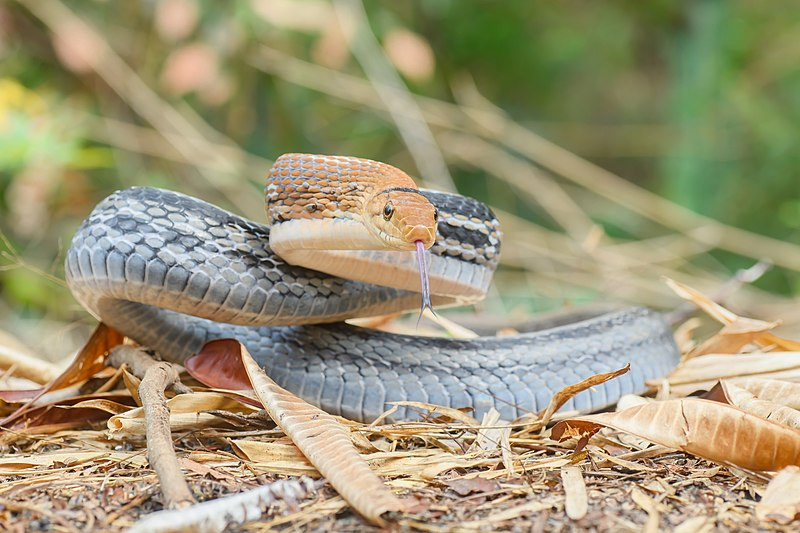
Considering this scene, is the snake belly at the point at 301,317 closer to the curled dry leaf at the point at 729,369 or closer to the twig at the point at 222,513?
the curled dry leaf at the point at 729,369

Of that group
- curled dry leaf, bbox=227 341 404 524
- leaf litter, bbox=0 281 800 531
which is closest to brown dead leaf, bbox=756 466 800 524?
leaf litter, bbox=0 281 800 531

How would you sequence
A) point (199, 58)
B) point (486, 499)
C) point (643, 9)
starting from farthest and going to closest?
1. point (643, 9)
2. point (199, 58)
3. point (486, 499)

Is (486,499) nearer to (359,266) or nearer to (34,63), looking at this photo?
(359,266)

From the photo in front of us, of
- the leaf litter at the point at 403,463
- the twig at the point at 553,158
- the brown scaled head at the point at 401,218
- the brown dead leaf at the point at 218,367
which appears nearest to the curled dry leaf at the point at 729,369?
the leaf litter at the point at 403,463

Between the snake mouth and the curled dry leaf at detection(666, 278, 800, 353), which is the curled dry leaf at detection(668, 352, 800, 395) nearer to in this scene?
the curled dry leaf at detection(666, 278, 800, 353)

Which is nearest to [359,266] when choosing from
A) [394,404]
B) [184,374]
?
[394,404]

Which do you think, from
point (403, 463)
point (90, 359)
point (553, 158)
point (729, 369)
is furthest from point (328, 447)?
point (553, 158)

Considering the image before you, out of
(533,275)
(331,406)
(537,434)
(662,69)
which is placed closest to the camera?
(537,434)
